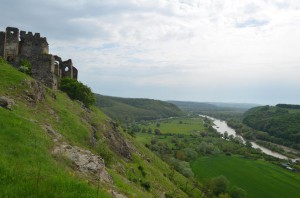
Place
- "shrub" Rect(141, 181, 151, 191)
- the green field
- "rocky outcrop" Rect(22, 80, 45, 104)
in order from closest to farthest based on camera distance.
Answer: "rocky outcrop" Rect(22, 80, 45, 104) < "shrub" Rect(141, 181, 151, 191) < the green field

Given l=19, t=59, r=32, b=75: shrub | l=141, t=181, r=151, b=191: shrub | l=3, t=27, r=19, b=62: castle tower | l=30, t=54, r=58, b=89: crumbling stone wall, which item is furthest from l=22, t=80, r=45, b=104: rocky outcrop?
l=141, t=181, r=151, b=191: shrub

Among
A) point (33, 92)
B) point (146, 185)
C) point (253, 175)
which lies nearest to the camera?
point (33, 92)

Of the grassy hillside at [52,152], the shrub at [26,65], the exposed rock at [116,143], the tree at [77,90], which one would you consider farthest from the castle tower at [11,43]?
the exposed rock at [116,143]

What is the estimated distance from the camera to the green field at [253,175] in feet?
316

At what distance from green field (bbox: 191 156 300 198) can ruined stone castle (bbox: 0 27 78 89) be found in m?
69.3

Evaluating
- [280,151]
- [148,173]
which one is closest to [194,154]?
[280,151]

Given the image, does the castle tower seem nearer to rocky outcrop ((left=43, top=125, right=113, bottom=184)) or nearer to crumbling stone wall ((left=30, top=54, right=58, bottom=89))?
crumbling stone wall ((left=30, top=54, right=58, bottom=89))

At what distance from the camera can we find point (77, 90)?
52938mm

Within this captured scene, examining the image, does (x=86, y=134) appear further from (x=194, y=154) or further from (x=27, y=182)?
(x=194, y=154)

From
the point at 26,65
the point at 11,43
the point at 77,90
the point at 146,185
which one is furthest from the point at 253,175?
the point at 11,43

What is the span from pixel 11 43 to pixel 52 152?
113 feet

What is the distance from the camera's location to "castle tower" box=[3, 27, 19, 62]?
49.5 metres

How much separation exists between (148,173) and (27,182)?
34417 mm

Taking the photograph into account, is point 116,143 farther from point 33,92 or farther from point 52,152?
point 52,152
